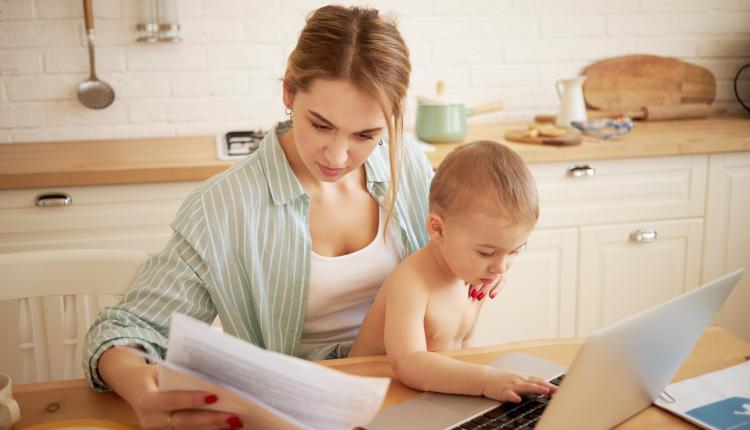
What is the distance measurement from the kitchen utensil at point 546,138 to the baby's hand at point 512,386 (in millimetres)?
1567

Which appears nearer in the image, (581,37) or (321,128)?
(321,128)

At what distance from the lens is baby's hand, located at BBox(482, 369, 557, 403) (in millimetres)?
1013

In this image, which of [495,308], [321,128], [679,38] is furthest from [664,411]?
[679,38]

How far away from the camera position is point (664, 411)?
103cm

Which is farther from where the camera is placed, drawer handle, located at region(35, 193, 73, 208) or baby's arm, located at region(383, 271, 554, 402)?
drawer handle, located at region(35, 193, 73, 208)

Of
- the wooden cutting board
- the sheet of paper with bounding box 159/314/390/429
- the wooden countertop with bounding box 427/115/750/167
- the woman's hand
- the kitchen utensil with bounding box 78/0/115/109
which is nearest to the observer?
the sheet of paper with bounding box 159/314/390/429

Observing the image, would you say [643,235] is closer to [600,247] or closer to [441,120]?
[600,247]

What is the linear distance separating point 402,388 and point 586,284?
168cm

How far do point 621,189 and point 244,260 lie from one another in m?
1.62

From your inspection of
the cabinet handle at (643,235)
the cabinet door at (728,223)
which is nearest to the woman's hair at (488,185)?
the cabinet handle at (643,235)

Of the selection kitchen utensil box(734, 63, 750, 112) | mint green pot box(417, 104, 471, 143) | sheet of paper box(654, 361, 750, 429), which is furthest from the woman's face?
kitchen utensil box(734, 63, 750, 112)

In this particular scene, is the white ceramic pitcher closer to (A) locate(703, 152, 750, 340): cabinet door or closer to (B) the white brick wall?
(B) the white brick wall

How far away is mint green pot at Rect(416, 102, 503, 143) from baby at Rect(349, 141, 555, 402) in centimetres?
129

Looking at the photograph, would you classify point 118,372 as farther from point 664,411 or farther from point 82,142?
point 82,142
